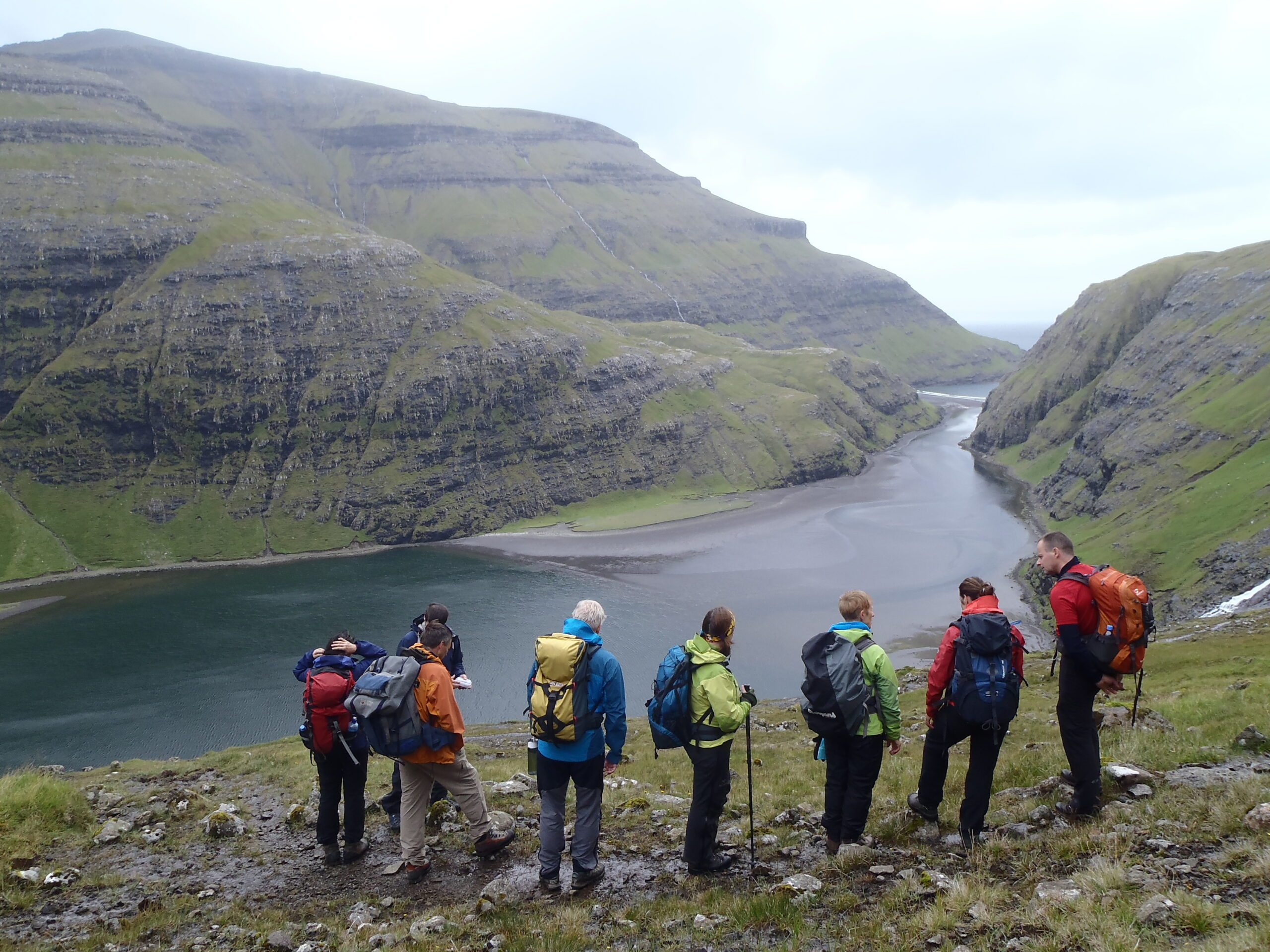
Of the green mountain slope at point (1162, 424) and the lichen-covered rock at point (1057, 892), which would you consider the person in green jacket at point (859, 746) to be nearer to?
the lichen-covered rock at point (1057, 892)

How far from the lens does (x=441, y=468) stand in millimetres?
138000

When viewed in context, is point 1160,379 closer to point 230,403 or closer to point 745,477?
point 745,477

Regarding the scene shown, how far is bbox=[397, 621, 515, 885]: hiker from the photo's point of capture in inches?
422

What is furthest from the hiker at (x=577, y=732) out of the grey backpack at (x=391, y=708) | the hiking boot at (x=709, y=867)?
the grey backpack at (x=391, y=708)

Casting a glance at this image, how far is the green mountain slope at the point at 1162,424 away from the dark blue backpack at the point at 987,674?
5919 cm

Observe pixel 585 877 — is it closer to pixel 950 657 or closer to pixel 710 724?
pixel 710 724

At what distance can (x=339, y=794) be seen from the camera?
40.0 feet

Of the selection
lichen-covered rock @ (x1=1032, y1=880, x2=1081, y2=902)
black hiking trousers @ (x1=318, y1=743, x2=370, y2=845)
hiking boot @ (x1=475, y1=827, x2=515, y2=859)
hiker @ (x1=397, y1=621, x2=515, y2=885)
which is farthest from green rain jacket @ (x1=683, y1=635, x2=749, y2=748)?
black hiking trousers @ (x1=318, y1=743, x2=370, y2=845)

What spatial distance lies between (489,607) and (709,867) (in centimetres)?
7987

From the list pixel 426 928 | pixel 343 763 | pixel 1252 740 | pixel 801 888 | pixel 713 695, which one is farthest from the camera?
pixel 343 763

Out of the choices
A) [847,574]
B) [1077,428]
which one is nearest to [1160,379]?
[1077,428]

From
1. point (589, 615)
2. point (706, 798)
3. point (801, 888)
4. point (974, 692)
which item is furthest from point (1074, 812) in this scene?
point (589, 615)

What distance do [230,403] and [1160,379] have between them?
153 meters

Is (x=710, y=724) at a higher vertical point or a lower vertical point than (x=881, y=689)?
lower
